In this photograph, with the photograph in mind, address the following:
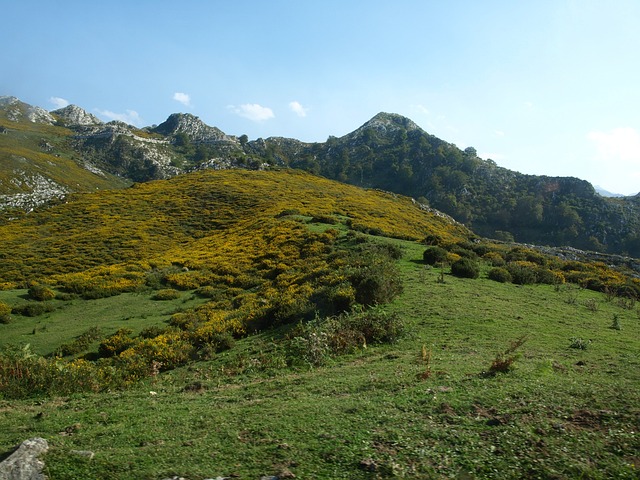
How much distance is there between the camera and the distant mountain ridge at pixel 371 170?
88.7 meters

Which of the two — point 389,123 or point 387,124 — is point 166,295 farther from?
point 389,123

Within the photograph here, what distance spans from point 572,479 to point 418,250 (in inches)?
1054

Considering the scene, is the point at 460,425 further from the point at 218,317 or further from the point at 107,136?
the point at 107,136

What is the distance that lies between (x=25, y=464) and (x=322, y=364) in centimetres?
802

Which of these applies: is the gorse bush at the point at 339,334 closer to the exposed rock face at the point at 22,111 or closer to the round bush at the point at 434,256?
the round bush at the point at 434,256

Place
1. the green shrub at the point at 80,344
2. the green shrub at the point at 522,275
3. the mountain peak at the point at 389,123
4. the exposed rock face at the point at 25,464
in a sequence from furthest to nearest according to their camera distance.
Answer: the mountain peak at the point at 389,123
the green shrub at the point at 522,275
the green shrub at the point at 80,344
the exposed rock face at the point at 25,464

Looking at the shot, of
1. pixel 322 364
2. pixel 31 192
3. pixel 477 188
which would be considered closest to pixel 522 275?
pixel 322 364

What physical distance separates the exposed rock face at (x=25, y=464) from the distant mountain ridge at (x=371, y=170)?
67.2 m

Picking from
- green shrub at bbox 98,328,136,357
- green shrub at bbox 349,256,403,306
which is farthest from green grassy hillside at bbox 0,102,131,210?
green shrub at bbox 349,256,403,306

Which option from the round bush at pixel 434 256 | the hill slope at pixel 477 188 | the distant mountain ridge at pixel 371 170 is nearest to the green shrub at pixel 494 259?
the round bush at pixel 434 256

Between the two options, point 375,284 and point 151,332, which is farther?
point 151,332

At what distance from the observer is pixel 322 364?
12.7 meters

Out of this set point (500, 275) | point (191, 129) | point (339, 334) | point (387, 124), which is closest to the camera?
point (339, 334)

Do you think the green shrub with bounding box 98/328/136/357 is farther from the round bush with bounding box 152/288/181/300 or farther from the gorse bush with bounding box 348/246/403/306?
the gorse bush with bounding box 348/246/403/306
